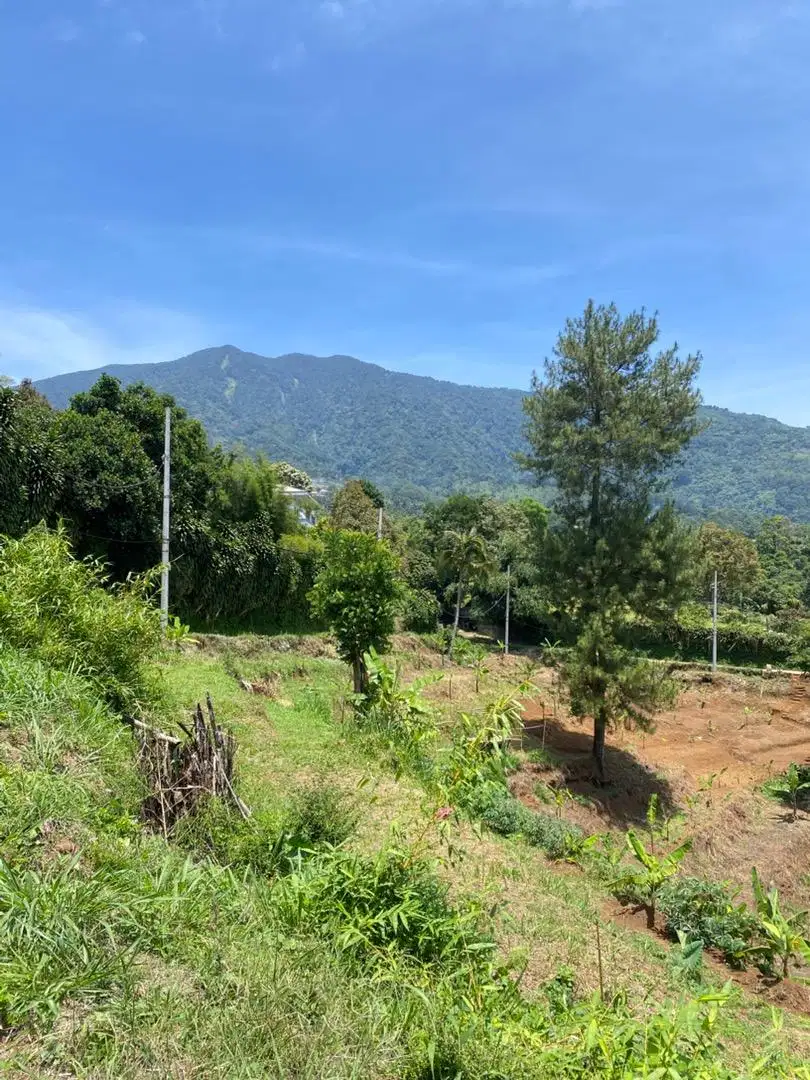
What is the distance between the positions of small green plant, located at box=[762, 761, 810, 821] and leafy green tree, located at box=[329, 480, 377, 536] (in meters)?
19.9

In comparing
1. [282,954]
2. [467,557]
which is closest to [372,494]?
[467,557]

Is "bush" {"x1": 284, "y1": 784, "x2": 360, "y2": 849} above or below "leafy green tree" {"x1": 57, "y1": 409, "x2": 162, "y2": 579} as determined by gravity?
below

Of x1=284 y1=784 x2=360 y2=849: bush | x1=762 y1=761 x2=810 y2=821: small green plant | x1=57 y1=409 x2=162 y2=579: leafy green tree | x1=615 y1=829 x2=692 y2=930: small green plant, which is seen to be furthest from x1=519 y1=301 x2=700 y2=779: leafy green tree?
x1=57 y1=409 x2=162 y2=579: leafy green tree

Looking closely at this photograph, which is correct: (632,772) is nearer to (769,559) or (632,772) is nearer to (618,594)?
(618,594)

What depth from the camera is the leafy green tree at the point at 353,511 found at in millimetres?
31125

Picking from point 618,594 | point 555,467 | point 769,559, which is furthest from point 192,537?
point 769,559

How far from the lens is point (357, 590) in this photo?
1210 cm

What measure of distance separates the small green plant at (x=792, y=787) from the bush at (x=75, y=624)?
12.2 metres

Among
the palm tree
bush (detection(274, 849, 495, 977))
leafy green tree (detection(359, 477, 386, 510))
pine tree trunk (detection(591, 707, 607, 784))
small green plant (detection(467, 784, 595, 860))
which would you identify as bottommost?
pine tree trunk (detection(591, 707, 607, 784))

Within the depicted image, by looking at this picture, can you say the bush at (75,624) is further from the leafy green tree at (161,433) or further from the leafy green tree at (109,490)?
the leafy green tree at (161,433)

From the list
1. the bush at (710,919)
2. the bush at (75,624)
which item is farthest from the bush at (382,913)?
the bush at (710,919)

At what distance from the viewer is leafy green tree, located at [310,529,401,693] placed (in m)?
12.0

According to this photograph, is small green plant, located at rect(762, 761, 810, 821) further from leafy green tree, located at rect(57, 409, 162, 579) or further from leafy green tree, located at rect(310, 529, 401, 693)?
leafy green tree, located at rect(57, 409, 162, 579)

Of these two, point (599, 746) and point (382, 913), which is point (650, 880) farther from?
point (599, 746)
